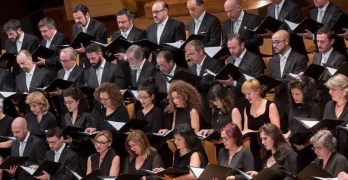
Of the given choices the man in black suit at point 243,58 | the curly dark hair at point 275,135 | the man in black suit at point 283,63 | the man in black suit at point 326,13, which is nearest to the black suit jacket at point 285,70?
the man in black suit at point 283,63

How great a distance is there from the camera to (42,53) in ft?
25.9

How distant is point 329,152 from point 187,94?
1.44 meters

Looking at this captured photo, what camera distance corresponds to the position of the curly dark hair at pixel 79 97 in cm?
695

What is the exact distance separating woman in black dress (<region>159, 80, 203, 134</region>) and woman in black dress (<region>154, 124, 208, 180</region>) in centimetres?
40

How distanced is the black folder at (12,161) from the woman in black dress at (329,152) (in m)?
2.27

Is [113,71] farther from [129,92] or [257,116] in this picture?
[257,116]

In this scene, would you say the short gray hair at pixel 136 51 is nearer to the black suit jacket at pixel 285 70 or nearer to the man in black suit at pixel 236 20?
the man in black suit at pixel 236 20

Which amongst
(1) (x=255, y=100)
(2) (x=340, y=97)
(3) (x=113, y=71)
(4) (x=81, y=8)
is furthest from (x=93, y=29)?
(2) (x=340, y=97)

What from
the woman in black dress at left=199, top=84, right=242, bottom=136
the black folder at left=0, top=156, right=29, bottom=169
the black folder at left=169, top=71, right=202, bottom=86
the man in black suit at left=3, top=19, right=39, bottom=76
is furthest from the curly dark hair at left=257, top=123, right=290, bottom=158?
the man in black suit at left=3, top=19, right=39, bottom=76

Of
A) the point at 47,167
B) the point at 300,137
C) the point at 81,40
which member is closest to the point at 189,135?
the point at 300,137

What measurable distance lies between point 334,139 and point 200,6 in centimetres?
259

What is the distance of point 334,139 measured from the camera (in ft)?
18.0

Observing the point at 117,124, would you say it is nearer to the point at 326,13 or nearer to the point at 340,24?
the point at 340,24

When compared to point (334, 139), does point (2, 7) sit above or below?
above
